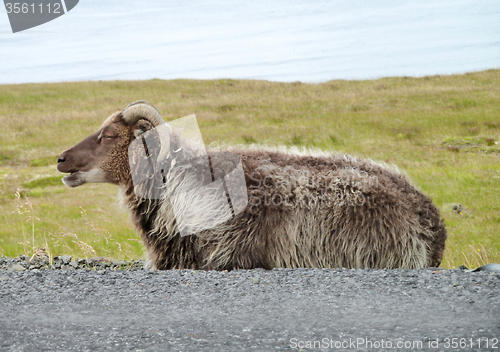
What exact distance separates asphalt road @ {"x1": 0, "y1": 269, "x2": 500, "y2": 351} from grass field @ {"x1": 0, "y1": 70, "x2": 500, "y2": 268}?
111 inches

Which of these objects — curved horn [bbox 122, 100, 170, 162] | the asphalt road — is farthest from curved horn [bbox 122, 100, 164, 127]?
the asphalt road

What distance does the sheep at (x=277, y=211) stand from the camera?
25.4 ft

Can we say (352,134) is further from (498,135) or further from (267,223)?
(267,223)

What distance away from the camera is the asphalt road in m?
4.57

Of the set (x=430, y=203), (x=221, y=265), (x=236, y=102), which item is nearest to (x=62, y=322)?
(x=221, y=265)

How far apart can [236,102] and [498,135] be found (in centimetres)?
2057

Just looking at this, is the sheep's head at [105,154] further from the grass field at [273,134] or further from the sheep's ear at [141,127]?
the grass field at [273,134]

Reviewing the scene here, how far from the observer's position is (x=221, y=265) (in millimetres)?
7828

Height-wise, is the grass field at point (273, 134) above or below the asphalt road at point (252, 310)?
below

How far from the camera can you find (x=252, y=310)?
5.43 m

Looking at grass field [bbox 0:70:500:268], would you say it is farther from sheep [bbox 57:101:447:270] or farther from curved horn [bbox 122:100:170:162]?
curved horn [bbox 122:100:170:162]

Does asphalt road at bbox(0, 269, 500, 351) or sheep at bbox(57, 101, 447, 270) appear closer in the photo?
asphalt road at bbox(0, 269, 500, 351)

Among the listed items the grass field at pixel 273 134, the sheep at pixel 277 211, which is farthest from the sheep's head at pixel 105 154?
the grass field at pixel 273 134

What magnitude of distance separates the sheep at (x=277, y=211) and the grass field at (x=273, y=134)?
914 millimetres
